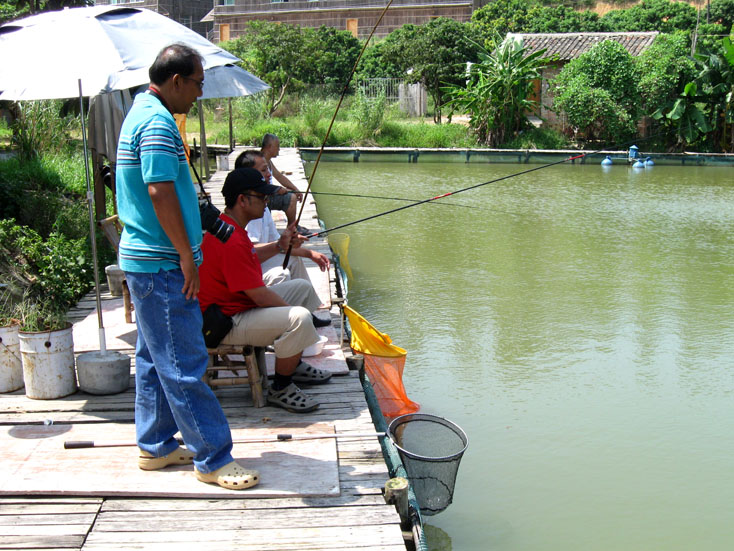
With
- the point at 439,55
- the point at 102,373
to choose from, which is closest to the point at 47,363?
the point at 102,373

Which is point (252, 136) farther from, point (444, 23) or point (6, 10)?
point (6, 10)

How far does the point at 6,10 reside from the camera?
21.4 metres

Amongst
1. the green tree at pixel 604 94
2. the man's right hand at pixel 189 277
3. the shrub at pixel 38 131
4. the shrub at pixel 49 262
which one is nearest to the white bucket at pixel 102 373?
the man's right hand at pixel 189 277

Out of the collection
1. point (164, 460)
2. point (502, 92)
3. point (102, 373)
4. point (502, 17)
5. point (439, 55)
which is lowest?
point (164, 460)

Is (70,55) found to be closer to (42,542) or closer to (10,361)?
(10,361)

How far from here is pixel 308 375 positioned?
3.73 metres

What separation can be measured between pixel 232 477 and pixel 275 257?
202cm

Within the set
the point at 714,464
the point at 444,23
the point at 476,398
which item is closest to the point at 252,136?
the point at 444,23

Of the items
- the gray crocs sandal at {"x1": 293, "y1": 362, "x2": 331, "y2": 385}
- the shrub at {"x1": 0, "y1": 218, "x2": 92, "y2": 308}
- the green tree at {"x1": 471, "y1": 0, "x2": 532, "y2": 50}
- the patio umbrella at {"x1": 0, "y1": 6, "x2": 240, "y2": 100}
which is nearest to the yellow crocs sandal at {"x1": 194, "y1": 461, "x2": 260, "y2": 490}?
the gray crocs sandal at {"x1": 293, "y1": 362, "x2": 331, "y2": 385}

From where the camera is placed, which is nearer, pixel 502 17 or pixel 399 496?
pixel 399 496

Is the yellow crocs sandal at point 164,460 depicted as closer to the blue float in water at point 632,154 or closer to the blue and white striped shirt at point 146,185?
the blue and white striped shirt at point 146,185

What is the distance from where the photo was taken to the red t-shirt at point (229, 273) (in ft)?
10.4

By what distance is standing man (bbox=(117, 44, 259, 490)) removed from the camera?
2436 millimetres

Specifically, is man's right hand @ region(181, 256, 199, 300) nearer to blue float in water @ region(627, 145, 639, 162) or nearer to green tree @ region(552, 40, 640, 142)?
blue float in water @ region(627, 145, 639, 162)
